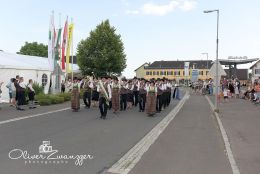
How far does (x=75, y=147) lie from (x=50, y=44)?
21.8 meters

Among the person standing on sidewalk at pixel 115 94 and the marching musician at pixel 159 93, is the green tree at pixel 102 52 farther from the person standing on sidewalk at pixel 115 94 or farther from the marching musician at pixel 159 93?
the marching musician at pixel 159 93

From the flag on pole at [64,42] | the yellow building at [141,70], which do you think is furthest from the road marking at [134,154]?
the yellow building at [141,70]

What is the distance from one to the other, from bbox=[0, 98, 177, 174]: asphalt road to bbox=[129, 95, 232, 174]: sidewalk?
72cm

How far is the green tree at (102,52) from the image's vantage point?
58625 mm

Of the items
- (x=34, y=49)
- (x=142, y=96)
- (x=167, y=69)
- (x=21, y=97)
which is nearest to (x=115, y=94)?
(x=142, y=96)

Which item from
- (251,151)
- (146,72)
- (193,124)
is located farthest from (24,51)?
(251,151)

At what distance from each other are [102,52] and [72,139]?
47.9 metres

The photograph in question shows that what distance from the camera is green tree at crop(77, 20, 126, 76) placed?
192 ft

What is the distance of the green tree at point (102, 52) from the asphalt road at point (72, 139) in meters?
40.5

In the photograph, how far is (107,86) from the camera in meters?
18.5

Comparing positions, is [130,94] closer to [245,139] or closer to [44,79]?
[44,79]

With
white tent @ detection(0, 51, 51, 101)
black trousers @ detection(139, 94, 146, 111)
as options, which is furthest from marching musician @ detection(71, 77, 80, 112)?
white tent @ detection(0, 51, 51, 101)

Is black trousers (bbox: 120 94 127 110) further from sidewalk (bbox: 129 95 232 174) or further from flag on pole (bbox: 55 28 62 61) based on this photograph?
flag on pole (bbox: 55 28 62 61)

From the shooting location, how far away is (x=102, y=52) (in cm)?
5912
